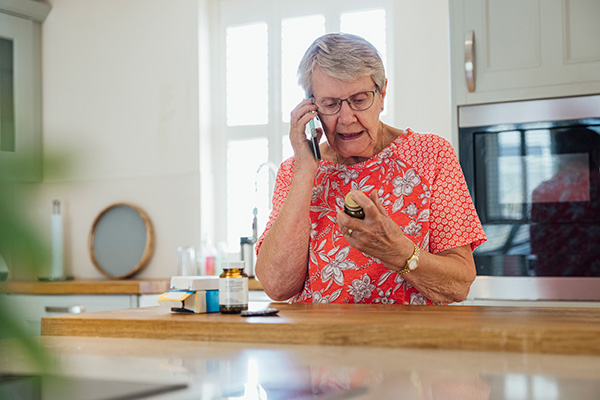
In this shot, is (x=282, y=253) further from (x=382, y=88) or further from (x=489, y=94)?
(x=489, y=94)

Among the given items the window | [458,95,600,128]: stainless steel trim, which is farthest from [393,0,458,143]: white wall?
[458,95,600,128]: stainless steel trim

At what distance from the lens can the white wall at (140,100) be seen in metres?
3.73

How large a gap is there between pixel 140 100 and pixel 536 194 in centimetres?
232

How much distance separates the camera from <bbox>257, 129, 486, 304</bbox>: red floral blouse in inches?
63.1

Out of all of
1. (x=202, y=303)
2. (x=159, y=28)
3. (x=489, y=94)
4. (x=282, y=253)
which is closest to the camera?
(x=202, y=303)

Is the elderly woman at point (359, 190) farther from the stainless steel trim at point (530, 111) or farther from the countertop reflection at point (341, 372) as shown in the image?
the stainless steel trim at point (530, 111)

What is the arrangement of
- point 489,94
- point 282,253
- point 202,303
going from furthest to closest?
1. point 489,94
2. point 282,253
3. point 202,303

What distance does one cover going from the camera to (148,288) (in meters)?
3.17

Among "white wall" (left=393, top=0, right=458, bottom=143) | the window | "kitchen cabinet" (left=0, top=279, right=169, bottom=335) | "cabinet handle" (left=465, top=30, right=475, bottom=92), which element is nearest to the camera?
"cabinet handle" (left=465, top=30, right=475, bottom=92)

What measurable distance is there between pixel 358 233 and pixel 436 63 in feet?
6.96

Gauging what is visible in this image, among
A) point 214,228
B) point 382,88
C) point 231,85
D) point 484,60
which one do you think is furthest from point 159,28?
point 382,88

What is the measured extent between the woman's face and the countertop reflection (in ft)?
2.47

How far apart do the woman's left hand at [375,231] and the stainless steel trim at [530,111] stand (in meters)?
1.34

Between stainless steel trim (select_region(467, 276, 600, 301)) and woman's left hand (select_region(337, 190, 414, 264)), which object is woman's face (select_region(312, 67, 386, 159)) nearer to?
woman's left hand (select_region(337, 190, 414, 264))
